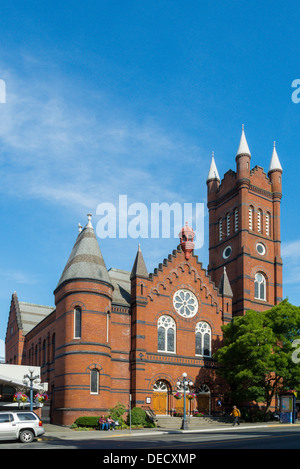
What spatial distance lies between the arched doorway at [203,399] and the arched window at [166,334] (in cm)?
499

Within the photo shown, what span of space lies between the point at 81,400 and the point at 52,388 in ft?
21.1

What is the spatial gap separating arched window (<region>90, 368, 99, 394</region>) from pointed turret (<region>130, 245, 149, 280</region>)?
30.3 feet

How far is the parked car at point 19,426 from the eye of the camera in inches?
982

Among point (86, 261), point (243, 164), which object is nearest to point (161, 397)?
point (86, 261)

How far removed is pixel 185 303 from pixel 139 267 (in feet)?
20.3

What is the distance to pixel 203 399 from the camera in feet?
156

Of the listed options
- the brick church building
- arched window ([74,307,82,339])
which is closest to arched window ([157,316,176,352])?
the brick church building

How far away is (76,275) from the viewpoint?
41250mm

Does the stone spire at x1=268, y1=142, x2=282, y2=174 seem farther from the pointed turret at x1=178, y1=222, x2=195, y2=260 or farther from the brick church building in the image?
the pointed turret at x1=178, y1=222, x2=195, y2=260

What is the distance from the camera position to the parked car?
24953mm

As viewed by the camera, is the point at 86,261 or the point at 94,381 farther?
the point at 86,261

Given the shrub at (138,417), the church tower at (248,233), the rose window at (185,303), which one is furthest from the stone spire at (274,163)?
the shrub at (138,417)

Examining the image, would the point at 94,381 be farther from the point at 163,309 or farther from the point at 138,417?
the point at 163,309
